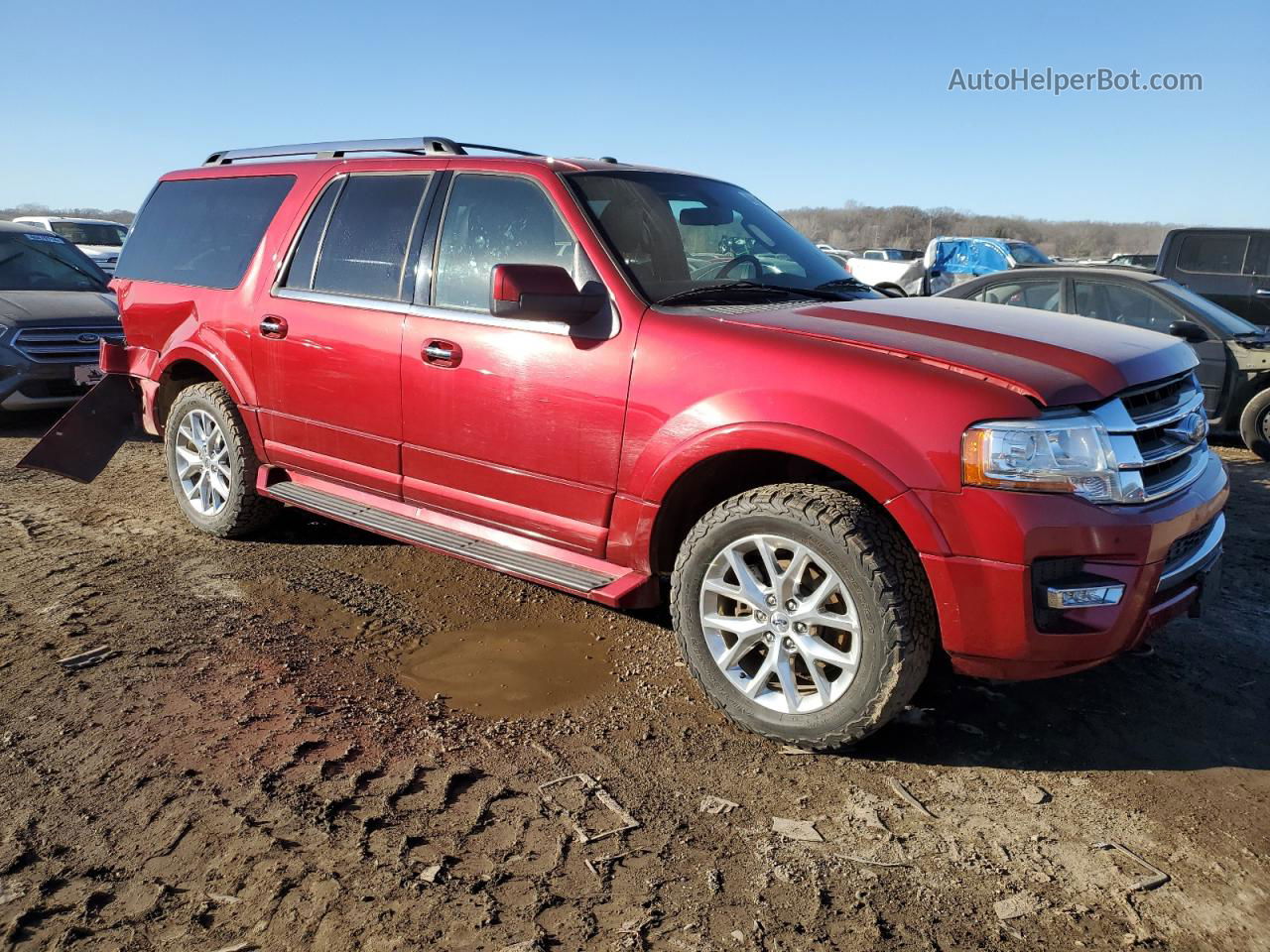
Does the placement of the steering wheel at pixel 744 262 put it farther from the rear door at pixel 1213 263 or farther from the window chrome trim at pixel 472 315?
the rear door at pixel 1213 263

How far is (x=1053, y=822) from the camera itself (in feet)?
9.21

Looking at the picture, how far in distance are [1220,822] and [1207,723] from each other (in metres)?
0.67

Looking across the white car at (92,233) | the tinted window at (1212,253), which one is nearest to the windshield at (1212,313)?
the tinted window at (1212,253)

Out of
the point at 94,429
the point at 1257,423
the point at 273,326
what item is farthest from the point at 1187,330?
the point at 94,429

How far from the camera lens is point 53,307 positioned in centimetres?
842

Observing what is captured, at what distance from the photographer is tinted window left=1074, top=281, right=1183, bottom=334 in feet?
26.4

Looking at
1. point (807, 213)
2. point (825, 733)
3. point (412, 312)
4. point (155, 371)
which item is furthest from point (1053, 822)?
point (807, 213)

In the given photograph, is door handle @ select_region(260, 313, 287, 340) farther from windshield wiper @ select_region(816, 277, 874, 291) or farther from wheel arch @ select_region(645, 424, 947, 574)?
windshield wiper @ select_region(816, 277, 874, 291)

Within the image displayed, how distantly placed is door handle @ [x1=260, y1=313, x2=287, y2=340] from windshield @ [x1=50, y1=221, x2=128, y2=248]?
17.3 m

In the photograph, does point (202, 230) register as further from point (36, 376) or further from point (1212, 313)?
point (1212, 313)

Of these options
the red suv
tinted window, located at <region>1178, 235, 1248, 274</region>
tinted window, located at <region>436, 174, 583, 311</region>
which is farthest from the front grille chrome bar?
tinted window, located at <region>1178, 235, 1248, 274</region>

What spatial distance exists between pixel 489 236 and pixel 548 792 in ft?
7.38

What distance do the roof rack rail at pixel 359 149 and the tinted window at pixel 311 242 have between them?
9.5 inches

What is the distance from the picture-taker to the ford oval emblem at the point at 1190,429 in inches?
128
